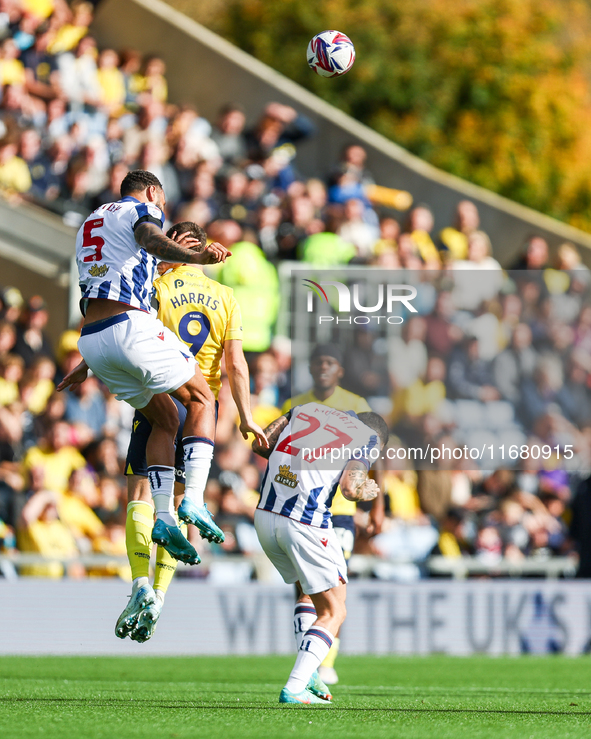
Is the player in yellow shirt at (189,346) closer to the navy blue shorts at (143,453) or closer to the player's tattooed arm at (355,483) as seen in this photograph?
the navy blue shorts at (143,453)

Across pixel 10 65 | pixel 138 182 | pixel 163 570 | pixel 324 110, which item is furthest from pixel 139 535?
pixel 324 110

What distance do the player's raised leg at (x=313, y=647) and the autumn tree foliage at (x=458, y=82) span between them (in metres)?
27.5

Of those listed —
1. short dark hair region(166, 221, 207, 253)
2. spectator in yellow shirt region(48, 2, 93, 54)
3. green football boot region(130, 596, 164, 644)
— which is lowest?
green football boot region(130, 596, 164, 644)

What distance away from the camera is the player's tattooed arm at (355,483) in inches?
305

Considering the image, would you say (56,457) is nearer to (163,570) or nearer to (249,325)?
(249,325)

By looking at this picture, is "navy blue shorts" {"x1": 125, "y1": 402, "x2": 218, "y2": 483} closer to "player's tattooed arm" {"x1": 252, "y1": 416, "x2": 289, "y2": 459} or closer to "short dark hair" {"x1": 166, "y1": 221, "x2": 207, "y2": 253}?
"player's tattooed arm" {"x1": 252, "y1": 416, "x2": 289, "y2": 459}

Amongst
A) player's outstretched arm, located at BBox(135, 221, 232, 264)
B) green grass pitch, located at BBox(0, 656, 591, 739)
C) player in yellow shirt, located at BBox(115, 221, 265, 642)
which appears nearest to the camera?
green grass pitch, located at BBox(0, 656, 591, 739)

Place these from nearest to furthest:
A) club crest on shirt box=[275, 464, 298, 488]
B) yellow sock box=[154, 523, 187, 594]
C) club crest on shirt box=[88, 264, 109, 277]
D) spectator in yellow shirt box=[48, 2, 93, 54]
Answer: club crest on shirt box=[88, 264, 109, 277] → club crest on shirt box=[275, 464, 298, 488] → yellow sock box=[154, 523, 187, 594] → spectator in yellow shirt box=[48, 2, 93, 54]

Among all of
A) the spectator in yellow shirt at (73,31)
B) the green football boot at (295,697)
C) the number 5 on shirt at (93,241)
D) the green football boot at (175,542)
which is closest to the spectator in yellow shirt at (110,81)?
the spectator in yellow shirt at (73,31)

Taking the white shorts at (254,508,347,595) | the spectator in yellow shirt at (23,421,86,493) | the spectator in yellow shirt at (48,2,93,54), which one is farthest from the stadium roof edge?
the white shorts at (254,508,347,595)

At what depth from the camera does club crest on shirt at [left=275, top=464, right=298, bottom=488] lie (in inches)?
304

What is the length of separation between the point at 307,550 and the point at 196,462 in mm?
884

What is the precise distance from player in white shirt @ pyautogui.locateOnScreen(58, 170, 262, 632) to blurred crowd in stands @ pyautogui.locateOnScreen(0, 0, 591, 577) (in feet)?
18.1

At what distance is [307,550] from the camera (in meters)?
7.61
